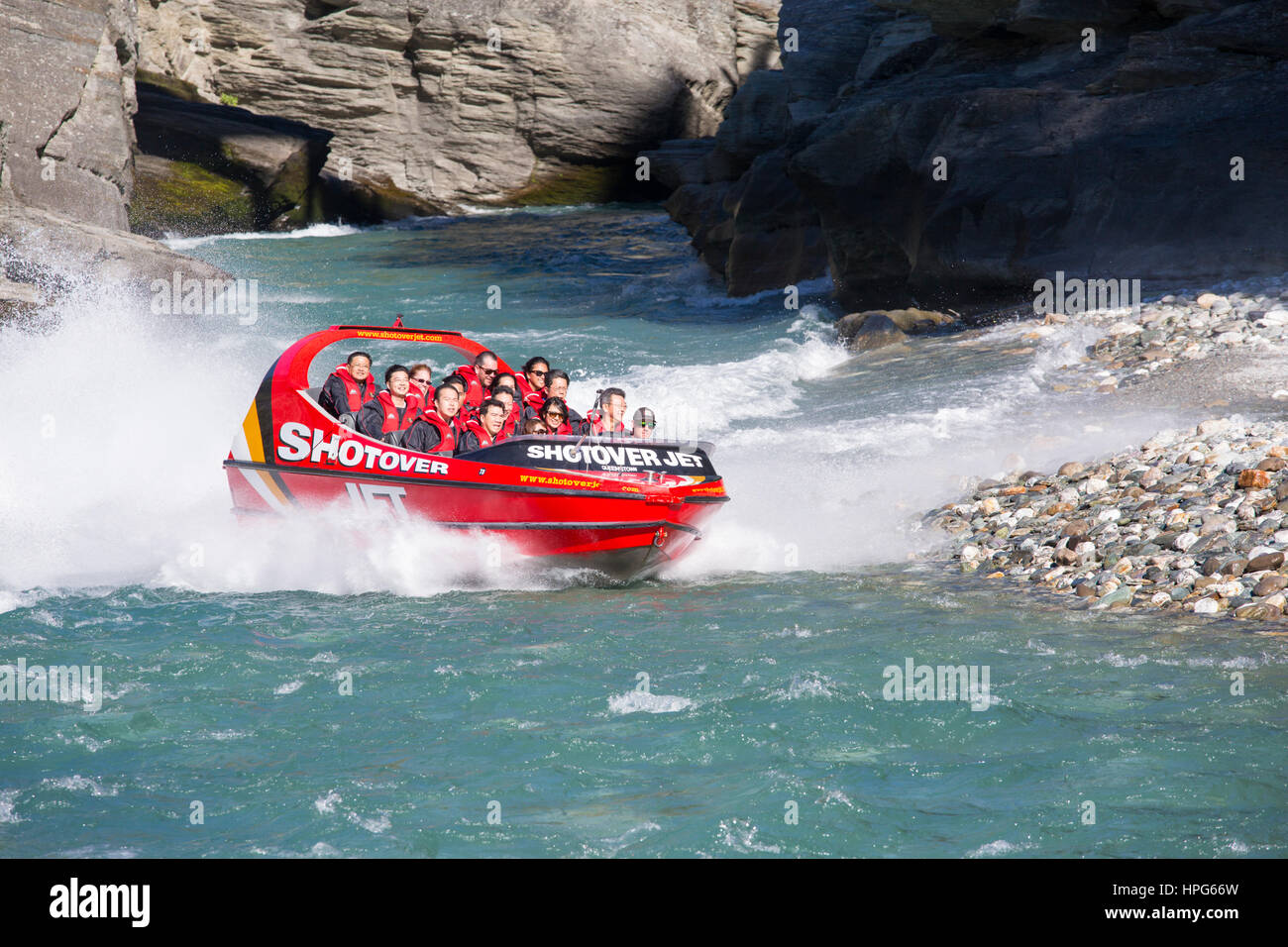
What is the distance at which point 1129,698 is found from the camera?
6.04 m

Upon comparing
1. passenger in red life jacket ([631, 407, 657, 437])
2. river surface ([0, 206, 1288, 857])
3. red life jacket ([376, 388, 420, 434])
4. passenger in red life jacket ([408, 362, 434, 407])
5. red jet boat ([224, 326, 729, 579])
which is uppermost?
passenger in red life jacket ([408, 362, 434, 407])

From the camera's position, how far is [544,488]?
27.8 ft

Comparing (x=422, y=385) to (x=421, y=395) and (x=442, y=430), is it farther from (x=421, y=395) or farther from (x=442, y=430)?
(x=442, y=430)

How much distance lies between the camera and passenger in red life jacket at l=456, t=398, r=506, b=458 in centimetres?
903

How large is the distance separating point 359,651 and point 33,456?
6.12 meters

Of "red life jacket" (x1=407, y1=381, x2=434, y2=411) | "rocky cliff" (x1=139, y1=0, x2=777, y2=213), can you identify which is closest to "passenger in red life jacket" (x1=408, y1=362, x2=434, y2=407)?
"red life jacket" (x1=407, y1=381, x2=434, y2=411)

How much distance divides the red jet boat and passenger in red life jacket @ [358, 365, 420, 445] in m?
0.22

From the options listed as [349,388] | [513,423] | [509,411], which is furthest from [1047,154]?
[349,388]

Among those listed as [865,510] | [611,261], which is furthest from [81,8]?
[865,510]

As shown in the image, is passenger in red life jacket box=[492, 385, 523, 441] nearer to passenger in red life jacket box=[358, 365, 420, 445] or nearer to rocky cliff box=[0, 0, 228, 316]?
passenger in red life jacket box=[358, 365, 420, 445]

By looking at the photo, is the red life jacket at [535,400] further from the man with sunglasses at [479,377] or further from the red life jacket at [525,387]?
the man with sunglasses at [479,377]

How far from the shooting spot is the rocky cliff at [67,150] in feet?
56.6

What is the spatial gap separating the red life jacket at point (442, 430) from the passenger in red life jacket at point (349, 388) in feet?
1.98
